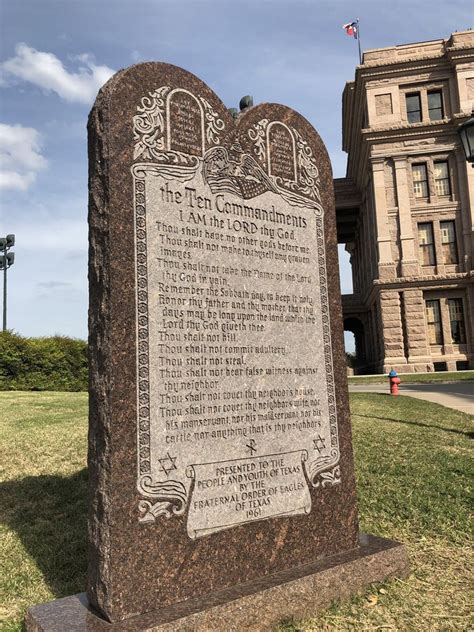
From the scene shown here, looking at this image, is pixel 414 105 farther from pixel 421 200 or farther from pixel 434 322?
pixel 434 322

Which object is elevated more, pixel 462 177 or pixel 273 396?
pixel 462 177

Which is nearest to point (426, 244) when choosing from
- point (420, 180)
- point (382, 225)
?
point (382, 225)

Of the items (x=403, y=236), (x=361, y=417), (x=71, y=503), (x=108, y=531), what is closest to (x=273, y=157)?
(x=108, y=531)

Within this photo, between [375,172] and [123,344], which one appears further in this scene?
[375,172]

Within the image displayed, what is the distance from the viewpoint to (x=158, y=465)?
125 inches

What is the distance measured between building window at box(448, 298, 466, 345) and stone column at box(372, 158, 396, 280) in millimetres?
4080

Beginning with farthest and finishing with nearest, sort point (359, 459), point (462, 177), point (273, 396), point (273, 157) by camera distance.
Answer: point (462, 177), point (359, 459), point (273, 157), point (273, 396)

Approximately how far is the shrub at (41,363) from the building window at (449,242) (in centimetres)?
2334

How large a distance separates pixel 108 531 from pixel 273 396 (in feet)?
4.64

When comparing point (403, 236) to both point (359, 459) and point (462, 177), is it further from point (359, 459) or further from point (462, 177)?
point (359, 459)

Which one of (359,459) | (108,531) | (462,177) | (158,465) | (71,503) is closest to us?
(108,531)

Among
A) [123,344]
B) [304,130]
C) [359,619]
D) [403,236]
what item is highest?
[403,236]

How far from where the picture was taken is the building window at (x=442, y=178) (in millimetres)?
34094

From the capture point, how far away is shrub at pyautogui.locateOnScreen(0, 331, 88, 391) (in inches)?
776
